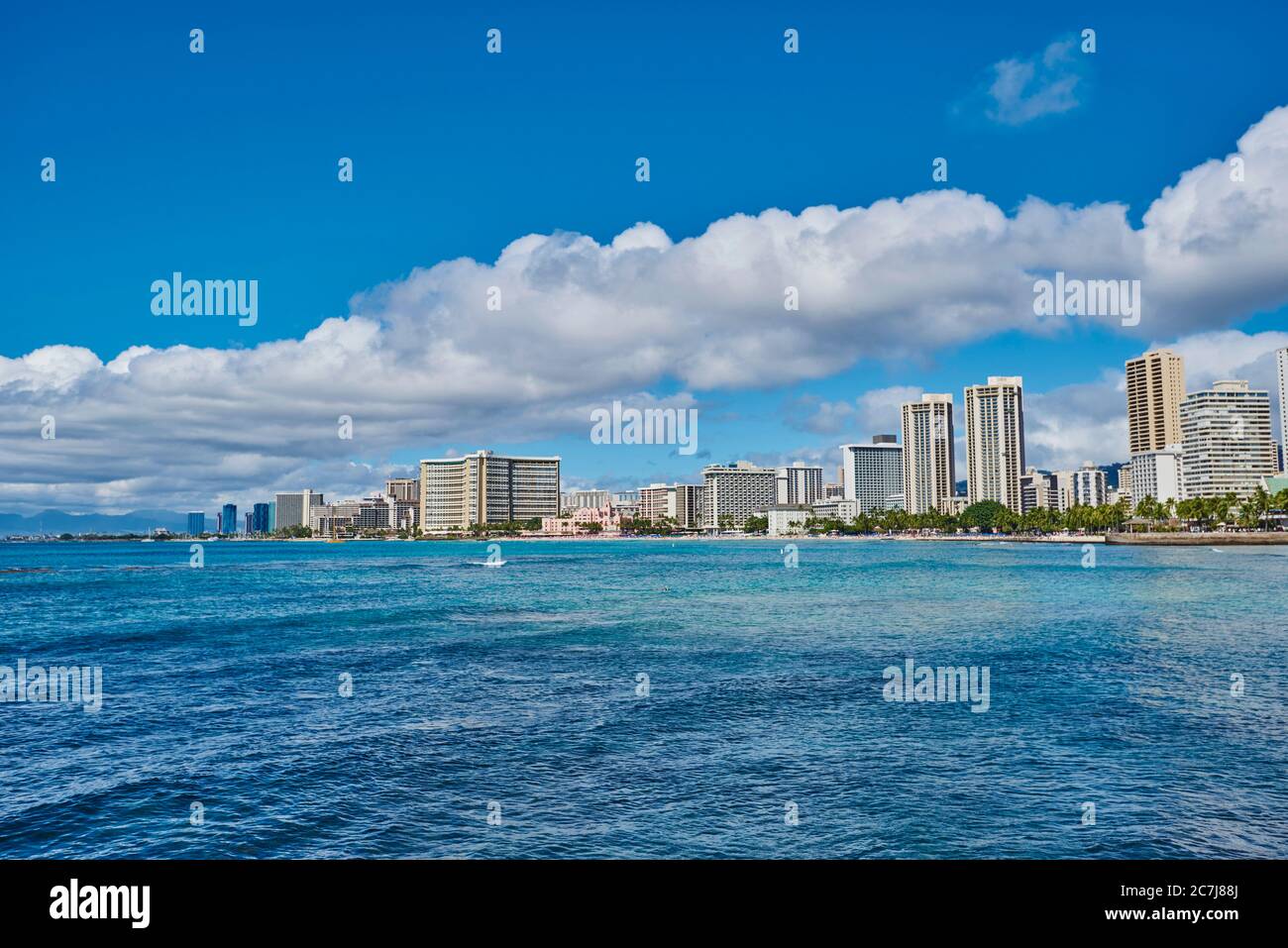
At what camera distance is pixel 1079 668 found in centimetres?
3219

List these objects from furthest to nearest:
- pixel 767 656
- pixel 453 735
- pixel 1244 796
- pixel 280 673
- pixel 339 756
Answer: pixel 767 656 < pixel 280 673 < pixel 453 735 < pixel 339 756 < pixel 1244 796

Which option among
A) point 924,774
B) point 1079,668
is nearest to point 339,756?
point 924,774

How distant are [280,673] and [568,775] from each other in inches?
723

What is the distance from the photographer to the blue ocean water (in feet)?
49.5

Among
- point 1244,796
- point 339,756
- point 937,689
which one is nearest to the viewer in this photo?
point 1244,796

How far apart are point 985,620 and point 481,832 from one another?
40.5 m

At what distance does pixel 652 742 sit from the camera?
69.2 ft

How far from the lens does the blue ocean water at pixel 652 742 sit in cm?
1510

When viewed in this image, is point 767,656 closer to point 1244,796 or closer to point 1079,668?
point 1079,668
